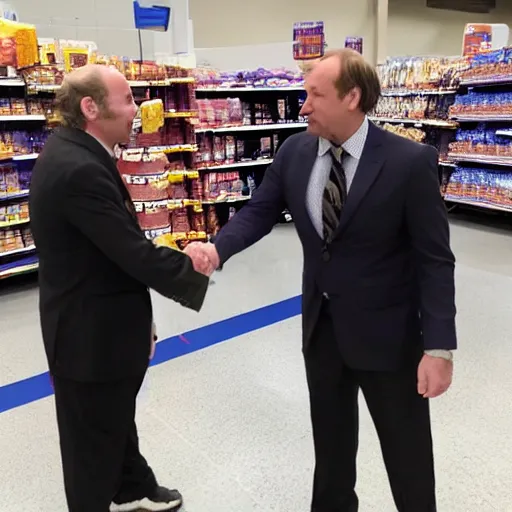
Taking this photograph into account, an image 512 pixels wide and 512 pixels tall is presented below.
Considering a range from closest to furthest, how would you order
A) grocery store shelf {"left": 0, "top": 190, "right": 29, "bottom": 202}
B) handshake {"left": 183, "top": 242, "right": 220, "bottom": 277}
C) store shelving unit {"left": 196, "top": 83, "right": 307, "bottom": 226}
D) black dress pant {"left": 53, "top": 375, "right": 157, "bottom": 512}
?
black dress pant {"left": 53, "top": 375, "right": 157, "bottom": 512} → handshake {"left": 183, "top": 242, "right": 220, "bottom": 277} → grocery store shelf {"left": 0, "top": 190, "right": 29, "bottom": 202} → store shelving unit {"left": 196, "top": 83, "right": 307, "bottom": 226}

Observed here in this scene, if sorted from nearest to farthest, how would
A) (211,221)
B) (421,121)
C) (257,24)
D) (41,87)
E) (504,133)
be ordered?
(41,87) → (504,133) → (211,221) → (421,121) → (257,24)

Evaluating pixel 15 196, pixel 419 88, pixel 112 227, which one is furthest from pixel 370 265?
pixel 419 88

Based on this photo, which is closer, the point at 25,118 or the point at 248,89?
the point at 25,118

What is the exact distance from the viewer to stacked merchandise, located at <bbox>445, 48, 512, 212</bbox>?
629cm

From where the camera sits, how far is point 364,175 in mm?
1508

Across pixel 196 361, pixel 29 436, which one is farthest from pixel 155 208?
pixel 29 436

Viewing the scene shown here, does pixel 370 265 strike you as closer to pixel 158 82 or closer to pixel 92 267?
pixel 92 267

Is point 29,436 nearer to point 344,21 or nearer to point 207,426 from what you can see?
point 207,426

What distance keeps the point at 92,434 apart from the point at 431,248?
1.14 meters

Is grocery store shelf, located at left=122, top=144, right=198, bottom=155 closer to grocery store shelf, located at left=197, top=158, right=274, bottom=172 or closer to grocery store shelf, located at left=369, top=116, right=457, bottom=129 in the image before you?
grocery store shelf, located at left=197, top=158, right=274, bottom=172

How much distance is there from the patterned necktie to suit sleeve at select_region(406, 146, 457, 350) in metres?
0.19

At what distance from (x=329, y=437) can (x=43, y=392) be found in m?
1.98

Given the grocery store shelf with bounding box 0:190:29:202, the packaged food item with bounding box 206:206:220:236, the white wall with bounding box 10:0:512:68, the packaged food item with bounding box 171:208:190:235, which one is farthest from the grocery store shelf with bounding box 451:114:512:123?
the grocery store shelf with bounding box 0:190:29:202

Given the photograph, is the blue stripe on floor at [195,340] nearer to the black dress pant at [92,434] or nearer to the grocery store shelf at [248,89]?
the black dress pant at [92,434]
